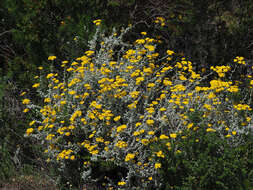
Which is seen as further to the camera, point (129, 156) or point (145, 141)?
point (145, 141)

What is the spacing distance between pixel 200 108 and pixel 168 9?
204 cm

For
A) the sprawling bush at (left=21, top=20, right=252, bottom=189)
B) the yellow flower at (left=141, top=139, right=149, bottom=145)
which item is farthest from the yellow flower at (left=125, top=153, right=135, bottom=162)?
the yellow flower at (left=141, top=139, right=149, bottom=145)

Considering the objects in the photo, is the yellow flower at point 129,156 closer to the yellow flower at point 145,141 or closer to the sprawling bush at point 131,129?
the sprawling bush at point 131,129

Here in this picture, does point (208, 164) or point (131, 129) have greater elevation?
point (131, 129)

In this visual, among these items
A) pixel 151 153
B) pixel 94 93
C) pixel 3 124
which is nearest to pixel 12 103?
pixel 3 124

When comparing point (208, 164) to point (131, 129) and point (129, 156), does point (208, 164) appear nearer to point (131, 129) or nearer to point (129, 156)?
point (129, 156)

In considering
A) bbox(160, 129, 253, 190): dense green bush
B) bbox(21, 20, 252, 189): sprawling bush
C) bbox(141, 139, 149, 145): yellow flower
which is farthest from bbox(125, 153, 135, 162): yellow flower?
bbox(160, 129, 253, 190): dense green bush

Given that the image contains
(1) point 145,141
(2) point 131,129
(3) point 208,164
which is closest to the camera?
(3) point 208,164

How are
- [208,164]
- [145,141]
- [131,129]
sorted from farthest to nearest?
[131,129], [145,141], [208,164]

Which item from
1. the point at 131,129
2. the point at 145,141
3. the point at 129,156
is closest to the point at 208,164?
the point at 145,141

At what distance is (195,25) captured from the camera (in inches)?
217

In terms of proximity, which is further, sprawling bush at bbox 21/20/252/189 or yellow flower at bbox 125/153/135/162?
sprawling bush at bbox 21/20/252/189

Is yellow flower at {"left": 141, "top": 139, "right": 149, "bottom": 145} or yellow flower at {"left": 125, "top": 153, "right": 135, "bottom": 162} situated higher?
yellow flower at {"left": 141, "top": 139, "right": 149, "bottom": 145}

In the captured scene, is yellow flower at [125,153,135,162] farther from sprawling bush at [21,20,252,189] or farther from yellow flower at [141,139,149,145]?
yellow flower at [141,139,149,145]
